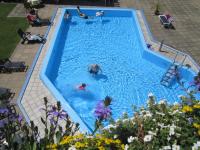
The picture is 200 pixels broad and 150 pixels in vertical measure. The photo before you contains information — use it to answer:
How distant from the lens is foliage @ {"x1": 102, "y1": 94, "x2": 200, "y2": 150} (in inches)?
258

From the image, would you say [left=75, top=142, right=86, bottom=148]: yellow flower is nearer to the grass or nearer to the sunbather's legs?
the grass

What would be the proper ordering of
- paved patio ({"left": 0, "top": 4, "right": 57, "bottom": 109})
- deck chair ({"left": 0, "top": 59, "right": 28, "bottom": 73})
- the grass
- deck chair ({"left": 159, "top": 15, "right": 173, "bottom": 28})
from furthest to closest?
1. deck chair ({"left": 159, "top": 15, "right": 173, "bottom": 28})
2. the grass
3. deck chair ({"left": 0, "top": 59, "right": 28, "bottom": 73})
4. paved patio ({"left": 0, "top": 4, "right": 57, "bottom": 109})

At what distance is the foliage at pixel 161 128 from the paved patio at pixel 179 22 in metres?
12.3

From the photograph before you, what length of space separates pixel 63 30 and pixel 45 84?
28.2 feet

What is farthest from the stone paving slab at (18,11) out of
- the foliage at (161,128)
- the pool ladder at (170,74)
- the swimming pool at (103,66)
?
the foliage at (161,128)

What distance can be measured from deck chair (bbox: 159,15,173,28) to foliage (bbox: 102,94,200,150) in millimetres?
16024

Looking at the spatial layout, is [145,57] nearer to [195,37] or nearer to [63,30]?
[195,37]

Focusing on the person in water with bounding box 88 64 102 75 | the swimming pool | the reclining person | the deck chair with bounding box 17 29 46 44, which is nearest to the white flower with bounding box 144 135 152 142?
the swimming pool

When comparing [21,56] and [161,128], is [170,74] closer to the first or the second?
[21,56]

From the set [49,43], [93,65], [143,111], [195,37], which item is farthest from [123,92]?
[143,111]

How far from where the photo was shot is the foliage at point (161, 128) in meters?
6.56

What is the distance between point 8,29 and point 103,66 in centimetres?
739

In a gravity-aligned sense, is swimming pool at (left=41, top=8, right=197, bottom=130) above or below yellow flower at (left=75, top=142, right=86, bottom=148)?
below

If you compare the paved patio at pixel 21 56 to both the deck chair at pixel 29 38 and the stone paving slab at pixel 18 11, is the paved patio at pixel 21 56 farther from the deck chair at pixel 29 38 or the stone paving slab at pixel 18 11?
the deck chair at pixel 29 38
